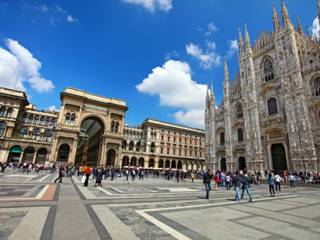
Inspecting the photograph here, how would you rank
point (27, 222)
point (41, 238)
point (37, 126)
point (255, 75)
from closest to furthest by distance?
point (41, 238) < point (27, 222) < point (255, 75) < point (37, 126)

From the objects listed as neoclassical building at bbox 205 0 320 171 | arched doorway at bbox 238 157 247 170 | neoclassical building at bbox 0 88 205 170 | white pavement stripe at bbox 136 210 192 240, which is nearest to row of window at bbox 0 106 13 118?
neoclassical building at bbox 0 88 205 170

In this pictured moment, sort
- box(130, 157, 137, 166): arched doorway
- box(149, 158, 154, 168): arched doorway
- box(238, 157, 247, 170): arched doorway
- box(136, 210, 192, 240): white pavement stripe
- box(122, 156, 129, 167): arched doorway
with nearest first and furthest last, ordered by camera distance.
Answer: box(136, 210, 192, 240): white pavement stripe < box(238, 157, 247, 170): arched doorway < box(122, 156, 129, 167): arched doorway < box(130, 157, 137, 166): arched doorway < box(149, 158, 154, 168): arched doorway

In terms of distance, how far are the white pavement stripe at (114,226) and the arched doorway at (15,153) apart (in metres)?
47.4

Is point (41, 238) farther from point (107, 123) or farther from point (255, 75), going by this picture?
point (107, 123)

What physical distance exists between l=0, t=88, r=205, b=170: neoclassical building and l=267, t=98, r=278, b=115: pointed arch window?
31.9m

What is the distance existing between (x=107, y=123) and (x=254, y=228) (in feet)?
137

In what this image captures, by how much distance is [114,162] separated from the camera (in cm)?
4262

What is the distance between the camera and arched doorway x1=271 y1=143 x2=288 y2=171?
26.9 m

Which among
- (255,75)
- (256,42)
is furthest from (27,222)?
(256,42)

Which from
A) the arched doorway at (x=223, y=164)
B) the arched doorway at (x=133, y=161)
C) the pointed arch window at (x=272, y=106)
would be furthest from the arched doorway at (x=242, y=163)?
the arched doorway at (x=133, y=161)

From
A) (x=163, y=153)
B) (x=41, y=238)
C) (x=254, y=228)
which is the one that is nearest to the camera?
(x=41, y=238)

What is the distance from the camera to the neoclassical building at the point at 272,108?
962 inches

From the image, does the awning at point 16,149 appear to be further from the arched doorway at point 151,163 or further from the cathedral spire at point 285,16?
the cathedral spire at point 285,16

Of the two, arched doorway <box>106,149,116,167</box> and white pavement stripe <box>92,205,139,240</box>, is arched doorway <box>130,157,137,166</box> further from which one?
white pavement stripe <box>92,205,139,240</box>
